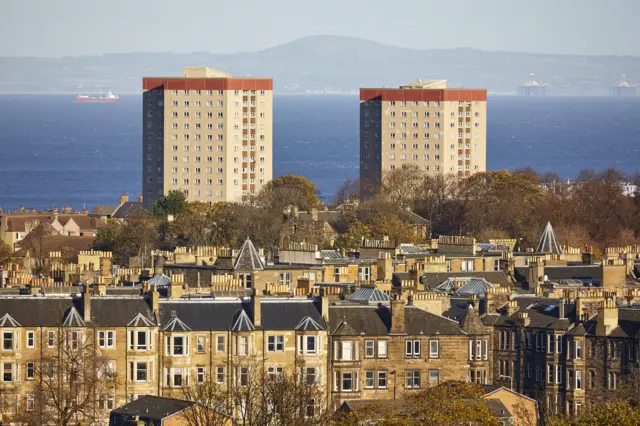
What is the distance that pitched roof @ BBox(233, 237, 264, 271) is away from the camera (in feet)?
300

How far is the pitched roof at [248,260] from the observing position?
91500mm

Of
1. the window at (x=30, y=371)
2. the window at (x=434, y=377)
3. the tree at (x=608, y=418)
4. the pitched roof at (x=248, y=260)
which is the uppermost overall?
Answer: the pitched roof at (x=248, y=260)

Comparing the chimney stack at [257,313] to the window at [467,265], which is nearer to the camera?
the chimney stack at [257,313]

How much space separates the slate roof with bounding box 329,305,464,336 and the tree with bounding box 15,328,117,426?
27.4 ft

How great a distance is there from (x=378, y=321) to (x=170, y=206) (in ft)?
299

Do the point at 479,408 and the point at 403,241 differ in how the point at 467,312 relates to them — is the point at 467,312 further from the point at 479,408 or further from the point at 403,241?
the point at 403,241

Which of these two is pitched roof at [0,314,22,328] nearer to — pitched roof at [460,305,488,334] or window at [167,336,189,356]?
window at [167,336,189,356]

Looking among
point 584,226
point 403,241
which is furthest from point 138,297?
point 584,226

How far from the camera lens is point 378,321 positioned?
76.8 meters

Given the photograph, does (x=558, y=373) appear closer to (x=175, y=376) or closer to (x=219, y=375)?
(x=219, y=375)

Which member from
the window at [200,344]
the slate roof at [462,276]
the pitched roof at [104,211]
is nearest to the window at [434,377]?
the window at [200,344]

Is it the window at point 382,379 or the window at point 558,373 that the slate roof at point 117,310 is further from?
the window at point 558,373

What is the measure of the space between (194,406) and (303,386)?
5516mm

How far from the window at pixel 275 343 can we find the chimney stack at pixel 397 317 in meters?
3.97
